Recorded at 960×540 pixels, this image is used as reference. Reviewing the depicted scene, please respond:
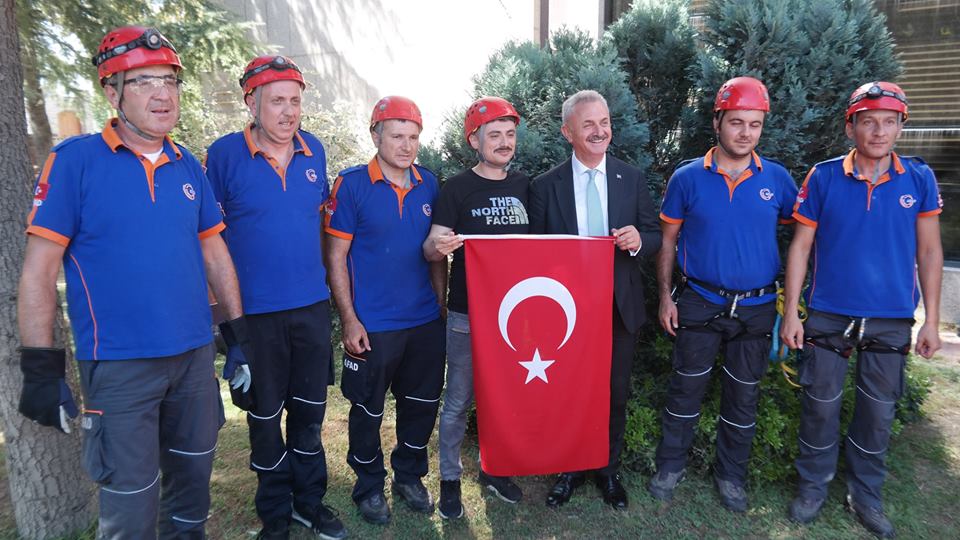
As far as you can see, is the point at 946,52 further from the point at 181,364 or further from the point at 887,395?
the point at 181,364

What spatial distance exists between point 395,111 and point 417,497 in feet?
7.16

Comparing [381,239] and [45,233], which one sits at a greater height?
[45,233]

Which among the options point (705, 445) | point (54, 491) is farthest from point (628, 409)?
point (54, 491)

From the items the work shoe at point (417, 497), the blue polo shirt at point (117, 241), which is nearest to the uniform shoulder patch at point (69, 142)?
the blue polo shirt at point (117, 241)

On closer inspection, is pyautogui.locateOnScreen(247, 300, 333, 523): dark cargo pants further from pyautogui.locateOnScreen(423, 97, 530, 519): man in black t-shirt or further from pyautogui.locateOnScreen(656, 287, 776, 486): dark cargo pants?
pyautogui.locateOnScreen(656, 287, 776, 486): dark cargo pants

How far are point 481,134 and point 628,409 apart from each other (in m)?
2.07

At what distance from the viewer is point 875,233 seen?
3.15 m

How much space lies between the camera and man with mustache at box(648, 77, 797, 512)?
3303mm

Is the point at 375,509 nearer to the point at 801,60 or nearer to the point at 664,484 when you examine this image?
the point at 664,484

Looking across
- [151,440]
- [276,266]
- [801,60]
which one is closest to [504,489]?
[276,266]

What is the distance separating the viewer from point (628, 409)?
13.3 feet

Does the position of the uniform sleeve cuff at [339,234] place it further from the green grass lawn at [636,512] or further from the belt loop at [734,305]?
the belt loop at [734,305]

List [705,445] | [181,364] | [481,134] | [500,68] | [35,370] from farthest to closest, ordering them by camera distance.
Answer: [500,68] → [705,445] → [481,134] → [181,364] → [35,370]

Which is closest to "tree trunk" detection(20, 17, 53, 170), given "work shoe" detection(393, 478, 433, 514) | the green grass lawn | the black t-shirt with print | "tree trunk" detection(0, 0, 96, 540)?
"tree trunk" detection(0, 0, 96, 540)
